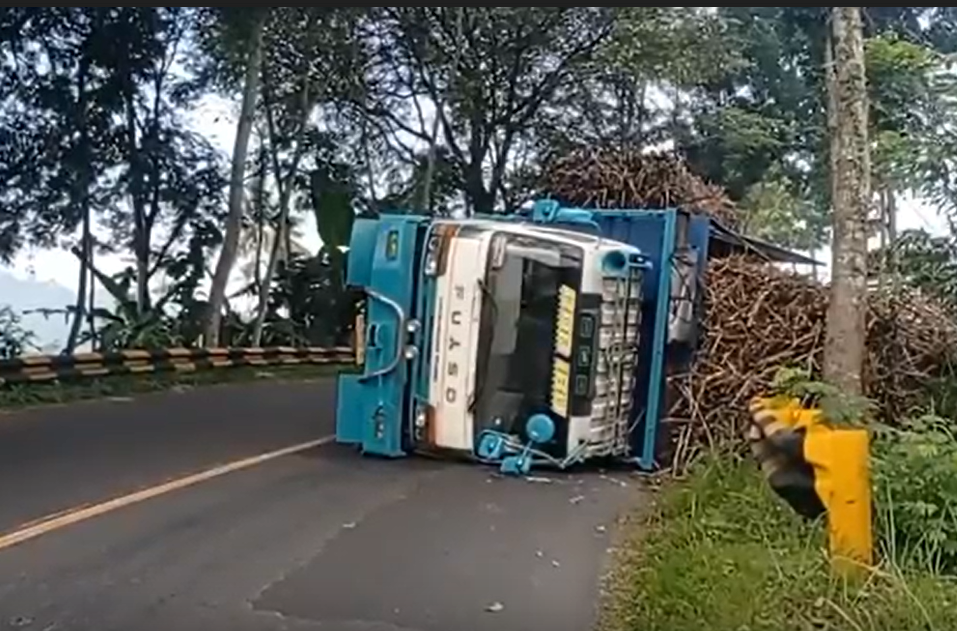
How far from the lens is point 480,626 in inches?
190

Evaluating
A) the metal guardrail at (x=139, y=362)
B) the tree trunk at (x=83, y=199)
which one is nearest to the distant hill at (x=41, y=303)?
the tree trunk at (x=83, y=199)

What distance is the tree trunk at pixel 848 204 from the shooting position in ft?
23.8

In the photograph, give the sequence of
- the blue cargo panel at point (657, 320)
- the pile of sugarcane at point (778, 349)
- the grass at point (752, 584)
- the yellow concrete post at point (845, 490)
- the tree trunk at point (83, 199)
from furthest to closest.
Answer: the tree trunk at point (83, 199), the blue cargo panel at point (657, 320), the pile of sugarcane at point (778, 349), the yellow concrete post at point (845, 490), the grass at point (752, 584)

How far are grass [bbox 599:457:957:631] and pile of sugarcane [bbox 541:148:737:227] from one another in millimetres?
5119

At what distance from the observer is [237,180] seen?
17359 mm

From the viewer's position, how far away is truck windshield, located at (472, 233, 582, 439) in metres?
8.92

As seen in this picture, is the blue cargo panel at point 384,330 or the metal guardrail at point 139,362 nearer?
the blue cargo panel at point 384,330

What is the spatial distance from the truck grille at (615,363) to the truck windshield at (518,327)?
0.39m

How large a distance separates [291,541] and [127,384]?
31.0 feet

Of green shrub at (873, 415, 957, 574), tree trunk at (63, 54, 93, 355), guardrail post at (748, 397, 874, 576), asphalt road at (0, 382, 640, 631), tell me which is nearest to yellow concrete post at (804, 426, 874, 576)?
guardrail post at (748, 397, 874, 576)

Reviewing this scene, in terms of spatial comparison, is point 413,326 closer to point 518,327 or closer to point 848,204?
point 518,327

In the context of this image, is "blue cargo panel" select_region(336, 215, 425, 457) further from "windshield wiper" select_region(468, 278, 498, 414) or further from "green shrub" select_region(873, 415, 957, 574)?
"green shrub" select_region(873, 415, 957, 574)

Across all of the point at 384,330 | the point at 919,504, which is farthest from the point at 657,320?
the point at 919,504

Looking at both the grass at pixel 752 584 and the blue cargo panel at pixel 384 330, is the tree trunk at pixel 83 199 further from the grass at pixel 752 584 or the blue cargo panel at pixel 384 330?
the grass at pixel 752 584
